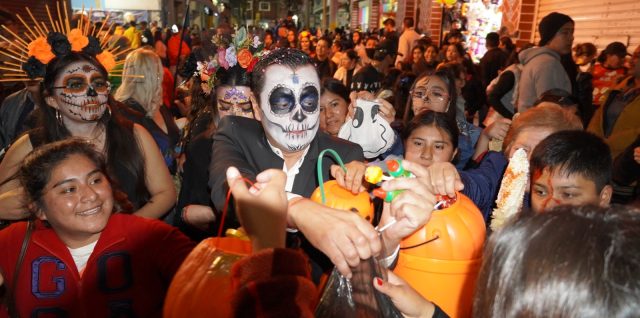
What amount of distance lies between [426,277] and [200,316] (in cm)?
60

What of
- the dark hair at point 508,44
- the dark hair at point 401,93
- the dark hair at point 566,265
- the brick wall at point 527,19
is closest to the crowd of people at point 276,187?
the dark hair at point 566,265

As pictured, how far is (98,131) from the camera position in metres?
2.75

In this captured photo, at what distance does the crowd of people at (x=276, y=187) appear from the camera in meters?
0.83

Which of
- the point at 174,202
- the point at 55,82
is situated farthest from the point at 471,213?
the point at 55,82

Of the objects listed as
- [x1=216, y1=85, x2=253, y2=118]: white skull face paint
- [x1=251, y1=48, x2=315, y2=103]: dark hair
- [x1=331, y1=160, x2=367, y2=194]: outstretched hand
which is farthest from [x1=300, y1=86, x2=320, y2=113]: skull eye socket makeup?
[x1=216, y1=85, x2=253, y2=118]: white skull face paint

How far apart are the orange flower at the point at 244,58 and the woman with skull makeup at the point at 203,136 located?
2.8 inches

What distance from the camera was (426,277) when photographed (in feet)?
4.08

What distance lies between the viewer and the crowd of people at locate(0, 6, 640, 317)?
833 mm

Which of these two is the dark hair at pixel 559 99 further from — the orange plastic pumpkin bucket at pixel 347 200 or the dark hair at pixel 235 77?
the orange plastic pumpkin bucket at pixel 347 200

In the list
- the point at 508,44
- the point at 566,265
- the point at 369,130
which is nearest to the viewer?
the point at 566,265

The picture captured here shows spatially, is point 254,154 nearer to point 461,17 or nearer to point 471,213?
point 471,213

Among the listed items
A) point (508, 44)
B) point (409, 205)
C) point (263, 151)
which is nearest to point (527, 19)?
point (508, 44)

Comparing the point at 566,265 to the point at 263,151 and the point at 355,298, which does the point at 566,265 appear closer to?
the point at 355,298

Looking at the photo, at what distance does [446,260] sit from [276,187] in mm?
512
